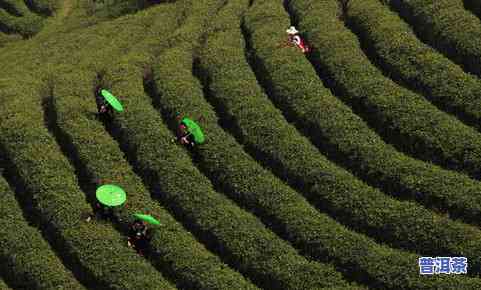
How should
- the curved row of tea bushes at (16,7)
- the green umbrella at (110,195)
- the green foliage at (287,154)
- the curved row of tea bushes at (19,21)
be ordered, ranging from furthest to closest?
the curved row of tea bushes at (16,7) → the curved row of tea bushes at (19,21) → the green umbrella at (110,195) → the green foliage at (287,154)

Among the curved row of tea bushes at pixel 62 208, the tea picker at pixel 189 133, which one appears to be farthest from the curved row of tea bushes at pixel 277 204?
the curved row of tea bushes at pixel 62 208

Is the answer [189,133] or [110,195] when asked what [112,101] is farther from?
[110,195]

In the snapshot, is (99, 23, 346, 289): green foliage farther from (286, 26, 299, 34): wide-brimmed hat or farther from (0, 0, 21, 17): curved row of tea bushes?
(0, 0, 21, 17): curved row of tea bushes

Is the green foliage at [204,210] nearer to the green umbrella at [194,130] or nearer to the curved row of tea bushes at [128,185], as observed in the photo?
the curved row of tea bushes at [128,185]

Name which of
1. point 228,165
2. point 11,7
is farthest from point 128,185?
point 11,7

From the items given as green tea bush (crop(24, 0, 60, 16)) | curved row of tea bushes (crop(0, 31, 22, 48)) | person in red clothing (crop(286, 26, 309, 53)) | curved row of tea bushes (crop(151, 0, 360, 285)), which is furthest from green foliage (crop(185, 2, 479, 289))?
green tea bush (crop(24, 0, 60, 16))

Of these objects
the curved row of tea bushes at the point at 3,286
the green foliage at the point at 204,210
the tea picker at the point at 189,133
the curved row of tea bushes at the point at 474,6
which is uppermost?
the curved row of tea bushes at the point at 474,6
